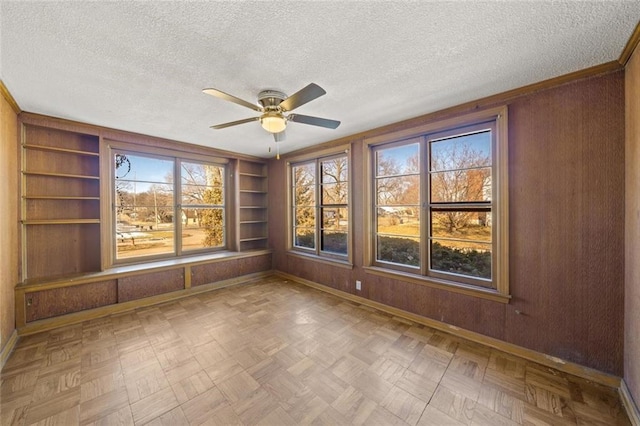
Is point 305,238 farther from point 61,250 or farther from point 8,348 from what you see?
point 8,348

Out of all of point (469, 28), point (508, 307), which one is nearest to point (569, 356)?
point (508, 307)

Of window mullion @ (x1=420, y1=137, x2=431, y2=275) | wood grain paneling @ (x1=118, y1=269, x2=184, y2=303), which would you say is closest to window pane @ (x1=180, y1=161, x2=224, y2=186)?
A: wood grain paneling @ (x1=118, y1=269, x2=184, y2=303)

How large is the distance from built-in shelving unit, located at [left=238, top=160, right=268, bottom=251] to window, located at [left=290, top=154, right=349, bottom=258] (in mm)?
831

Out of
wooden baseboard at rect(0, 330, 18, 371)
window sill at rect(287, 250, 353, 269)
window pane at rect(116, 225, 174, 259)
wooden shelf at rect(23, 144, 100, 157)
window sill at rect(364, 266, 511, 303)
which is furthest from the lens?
window sill at rect(287, 250, 353, 269)

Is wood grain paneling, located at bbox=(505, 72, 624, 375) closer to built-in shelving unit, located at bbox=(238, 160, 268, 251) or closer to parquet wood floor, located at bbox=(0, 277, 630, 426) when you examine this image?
parquet wood floor, located at bbox=(0, 277, 630, 426)

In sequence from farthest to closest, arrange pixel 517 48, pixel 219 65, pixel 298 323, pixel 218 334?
1. pixel 298 323
2. pixel 218 334
3. pixel 219 65
4. pixel 517 48

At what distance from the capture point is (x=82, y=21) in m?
1.45

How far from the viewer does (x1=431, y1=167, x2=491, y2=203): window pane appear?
105 inches

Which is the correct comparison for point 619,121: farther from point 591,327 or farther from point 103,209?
point 103,209

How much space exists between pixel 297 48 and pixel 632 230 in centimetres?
266

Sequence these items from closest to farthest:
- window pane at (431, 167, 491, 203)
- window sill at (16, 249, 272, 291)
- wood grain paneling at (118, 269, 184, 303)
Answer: window pane at (431, 167, 491, 203) < window sill at (16, 249, 272, 291) < wood grain paneling at (118, 269, 184, 303)

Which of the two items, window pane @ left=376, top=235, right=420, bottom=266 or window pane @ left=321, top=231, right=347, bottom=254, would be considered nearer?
window pane @ left=376, top=235, right=420, bottom=266

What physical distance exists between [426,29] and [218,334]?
328 centimetres

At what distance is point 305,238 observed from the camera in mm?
4797
